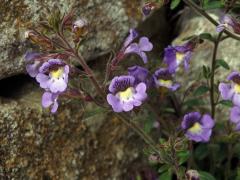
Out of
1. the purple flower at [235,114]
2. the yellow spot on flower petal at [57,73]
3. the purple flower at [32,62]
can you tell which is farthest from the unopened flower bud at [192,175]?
the purple flower at [32,62]

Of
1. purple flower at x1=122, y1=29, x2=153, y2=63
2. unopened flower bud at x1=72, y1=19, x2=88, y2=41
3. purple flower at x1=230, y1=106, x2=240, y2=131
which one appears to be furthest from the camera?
purple flower at x1=230, y1=106, x2=240, y2=131

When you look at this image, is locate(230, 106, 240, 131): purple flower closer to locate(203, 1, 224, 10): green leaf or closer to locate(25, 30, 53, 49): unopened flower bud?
locate(203, 1, 224, 10): green leaf

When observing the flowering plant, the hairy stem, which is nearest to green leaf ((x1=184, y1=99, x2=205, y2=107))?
the flowering plant

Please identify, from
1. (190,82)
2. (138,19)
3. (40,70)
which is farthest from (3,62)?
(190,82)

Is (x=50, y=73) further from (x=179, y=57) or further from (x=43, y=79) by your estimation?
(x=179, y=57)

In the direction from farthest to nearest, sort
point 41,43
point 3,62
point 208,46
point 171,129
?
point 208,46 → point 171,129 → point 3,62 → point 41,43

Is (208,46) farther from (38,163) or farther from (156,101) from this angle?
(38,163)

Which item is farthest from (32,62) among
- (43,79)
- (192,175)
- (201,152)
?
(201,152)
